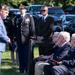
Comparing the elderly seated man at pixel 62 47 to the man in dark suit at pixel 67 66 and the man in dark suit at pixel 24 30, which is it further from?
the man in dark suit at pixel 24 30

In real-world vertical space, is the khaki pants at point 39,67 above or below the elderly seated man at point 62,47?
below

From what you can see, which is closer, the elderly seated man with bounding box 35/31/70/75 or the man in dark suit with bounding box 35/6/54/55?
the elderly seated man with bounding box 35/31/70/75

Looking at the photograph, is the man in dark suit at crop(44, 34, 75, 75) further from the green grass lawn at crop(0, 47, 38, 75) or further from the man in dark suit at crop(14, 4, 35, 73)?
the green grass lawn at crop(0, 47, 38, 75)

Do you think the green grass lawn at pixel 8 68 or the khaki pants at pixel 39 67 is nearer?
the khaki pants at pixel 39 67

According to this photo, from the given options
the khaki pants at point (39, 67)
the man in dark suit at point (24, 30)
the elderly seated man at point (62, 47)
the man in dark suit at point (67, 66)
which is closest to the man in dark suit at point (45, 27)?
the man in dark suit at point (24, 30)

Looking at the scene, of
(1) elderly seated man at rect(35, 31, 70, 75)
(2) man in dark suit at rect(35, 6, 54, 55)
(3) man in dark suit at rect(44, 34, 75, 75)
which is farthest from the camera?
(2) man in dark suit at rect(35, 6, 54, 55)

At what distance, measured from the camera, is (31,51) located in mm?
8305

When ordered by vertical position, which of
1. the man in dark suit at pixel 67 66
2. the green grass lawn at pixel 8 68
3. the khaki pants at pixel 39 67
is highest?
the man in dark suit at pixel 67 66

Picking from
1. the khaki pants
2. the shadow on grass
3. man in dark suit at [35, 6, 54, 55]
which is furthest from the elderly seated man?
the shadow on grass

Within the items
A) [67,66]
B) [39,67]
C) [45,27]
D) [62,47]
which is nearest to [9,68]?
[45,27]

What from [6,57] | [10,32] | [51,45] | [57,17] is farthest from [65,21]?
[51,45]

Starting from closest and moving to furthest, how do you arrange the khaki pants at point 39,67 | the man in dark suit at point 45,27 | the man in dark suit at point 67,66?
the man in dark suit at point 67,66
the khaki pants at point 39,67
the man in dark suit at point 45,27

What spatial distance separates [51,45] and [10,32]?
3454 millimetres

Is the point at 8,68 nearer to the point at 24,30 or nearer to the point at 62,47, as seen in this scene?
the point at 24,30
